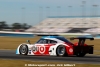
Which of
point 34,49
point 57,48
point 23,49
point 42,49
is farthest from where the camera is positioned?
point 23,49

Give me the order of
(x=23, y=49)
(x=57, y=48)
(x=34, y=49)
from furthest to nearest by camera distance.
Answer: (x=23, y=49), (x=34, y=49), (x=57, y=48)

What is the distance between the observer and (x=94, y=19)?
110 meters

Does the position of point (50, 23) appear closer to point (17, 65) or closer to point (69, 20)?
point (69, 20)

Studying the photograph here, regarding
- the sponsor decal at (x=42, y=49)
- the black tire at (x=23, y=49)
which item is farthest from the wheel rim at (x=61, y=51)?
the black tire at (x=23, y=49)

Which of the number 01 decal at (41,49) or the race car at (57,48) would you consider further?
the number 01 decal at (41,49)

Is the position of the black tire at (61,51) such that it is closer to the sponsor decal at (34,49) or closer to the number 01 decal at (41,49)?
the number 01 decal at (41,49)

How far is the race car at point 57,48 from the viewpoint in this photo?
17516 mm

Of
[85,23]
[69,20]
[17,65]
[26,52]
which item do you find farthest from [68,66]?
[69,20]

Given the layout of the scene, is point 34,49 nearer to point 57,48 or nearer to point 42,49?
point 42,49

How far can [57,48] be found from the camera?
17766mm

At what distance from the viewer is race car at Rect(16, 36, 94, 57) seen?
17.5 m

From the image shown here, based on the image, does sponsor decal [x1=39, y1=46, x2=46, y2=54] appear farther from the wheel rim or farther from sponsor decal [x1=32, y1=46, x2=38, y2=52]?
the wheel rim

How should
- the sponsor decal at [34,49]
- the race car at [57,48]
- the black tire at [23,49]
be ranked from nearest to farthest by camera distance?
1. the race car at [57,48]
2. the sponsor decal at [34,49]
3. the black tire at [23,49]

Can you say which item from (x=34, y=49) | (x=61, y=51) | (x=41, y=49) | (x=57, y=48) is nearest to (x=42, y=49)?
(x=41, y=49)
